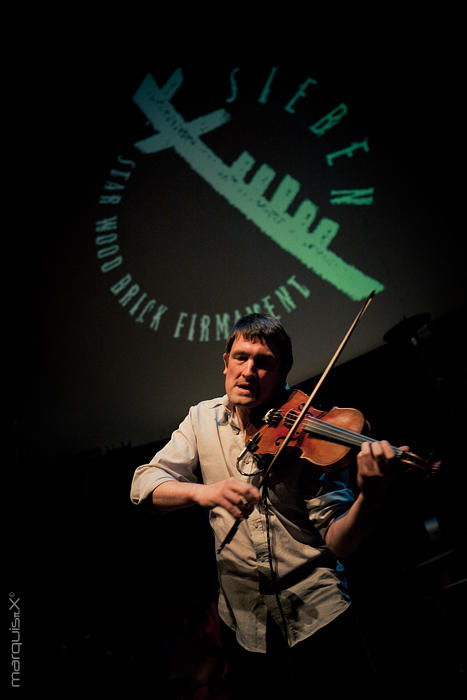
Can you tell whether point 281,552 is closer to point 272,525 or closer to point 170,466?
point 272,525

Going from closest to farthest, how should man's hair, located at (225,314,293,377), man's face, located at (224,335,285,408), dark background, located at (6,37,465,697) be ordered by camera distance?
man's face, located at (224,335,285,408), man's hair, located at (225,314,293,377), dark background, located at (6,37,465,697)

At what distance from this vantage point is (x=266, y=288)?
9.11 feet

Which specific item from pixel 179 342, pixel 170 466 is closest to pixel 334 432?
pixel 170 466

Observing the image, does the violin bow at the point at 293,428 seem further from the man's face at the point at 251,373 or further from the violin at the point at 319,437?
the man's face at the point at 251,373

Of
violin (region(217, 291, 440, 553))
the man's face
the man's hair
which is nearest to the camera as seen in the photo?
violin (region(217, 291, 440, 553))

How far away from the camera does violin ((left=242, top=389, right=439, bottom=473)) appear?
4.21 ft

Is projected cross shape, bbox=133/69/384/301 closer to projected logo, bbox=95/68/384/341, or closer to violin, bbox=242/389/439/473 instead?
projected logo, bbox=95/68/384/341

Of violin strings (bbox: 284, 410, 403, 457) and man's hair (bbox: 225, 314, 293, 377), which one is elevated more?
man's hair (bbox: 225, 314, 293, 377)

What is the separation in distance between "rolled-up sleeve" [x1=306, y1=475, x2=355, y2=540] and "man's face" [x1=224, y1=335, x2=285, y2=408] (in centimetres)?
47

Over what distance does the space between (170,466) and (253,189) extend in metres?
2.41

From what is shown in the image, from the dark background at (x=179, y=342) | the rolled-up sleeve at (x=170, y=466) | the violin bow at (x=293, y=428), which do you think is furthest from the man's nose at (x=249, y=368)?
the dark background at (x=179, y=342)

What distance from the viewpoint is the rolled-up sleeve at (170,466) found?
1.34 metres

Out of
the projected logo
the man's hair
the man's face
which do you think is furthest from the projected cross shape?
the man's face

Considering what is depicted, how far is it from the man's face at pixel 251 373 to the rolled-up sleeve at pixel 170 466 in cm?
34
